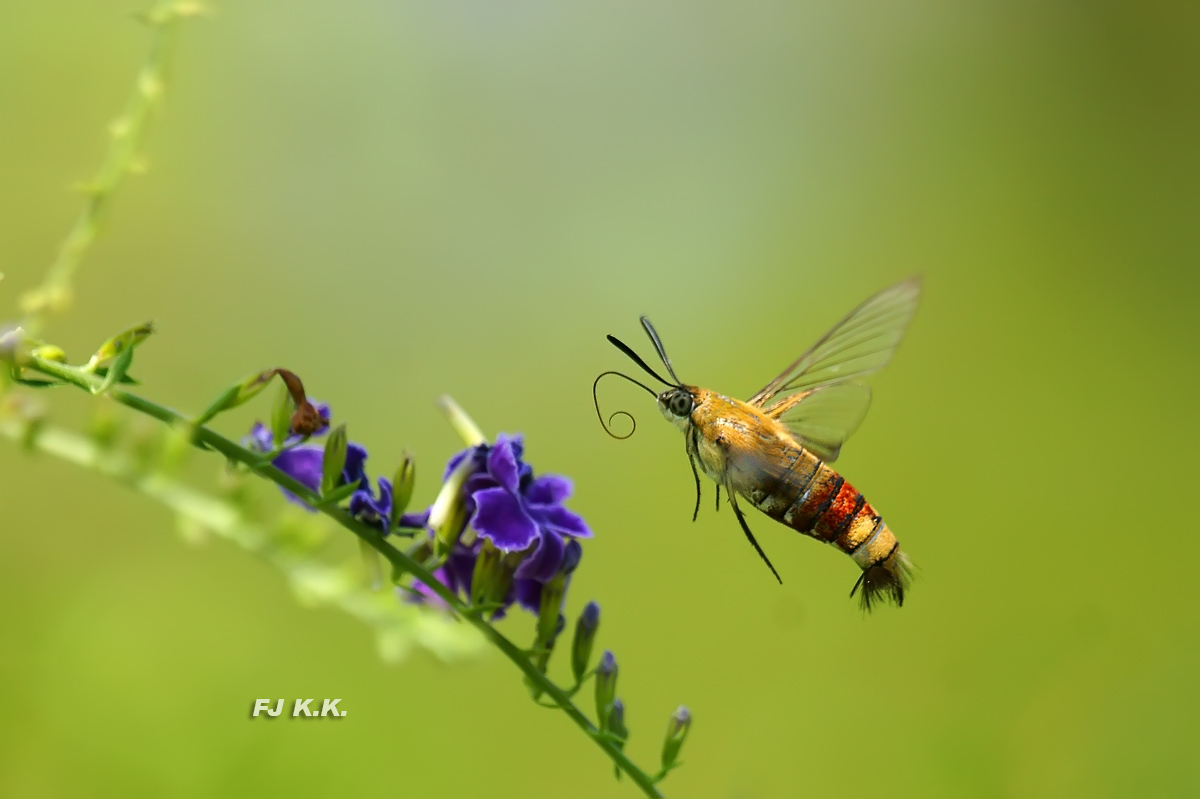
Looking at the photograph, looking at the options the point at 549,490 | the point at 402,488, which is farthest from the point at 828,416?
the point at 402,488

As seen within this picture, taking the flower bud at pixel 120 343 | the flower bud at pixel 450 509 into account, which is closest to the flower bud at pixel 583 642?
the flower bud at pixel 450 509

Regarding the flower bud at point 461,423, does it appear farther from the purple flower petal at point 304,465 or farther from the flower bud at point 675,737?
the flower bud at point 675,737

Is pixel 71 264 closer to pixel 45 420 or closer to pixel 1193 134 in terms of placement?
pixel 45 420

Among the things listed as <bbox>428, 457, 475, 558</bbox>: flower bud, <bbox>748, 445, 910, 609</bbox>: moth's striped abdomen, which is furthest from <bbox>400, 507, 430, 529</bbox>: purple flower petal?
<bbox>748, 445, 910, 609</bbox>: moth's striped abdomen

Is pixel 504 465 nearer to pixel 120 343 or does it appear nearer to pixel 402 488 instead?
pixel 402 488

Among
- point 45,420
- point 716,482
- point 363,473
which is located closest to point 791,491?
point 716,482
